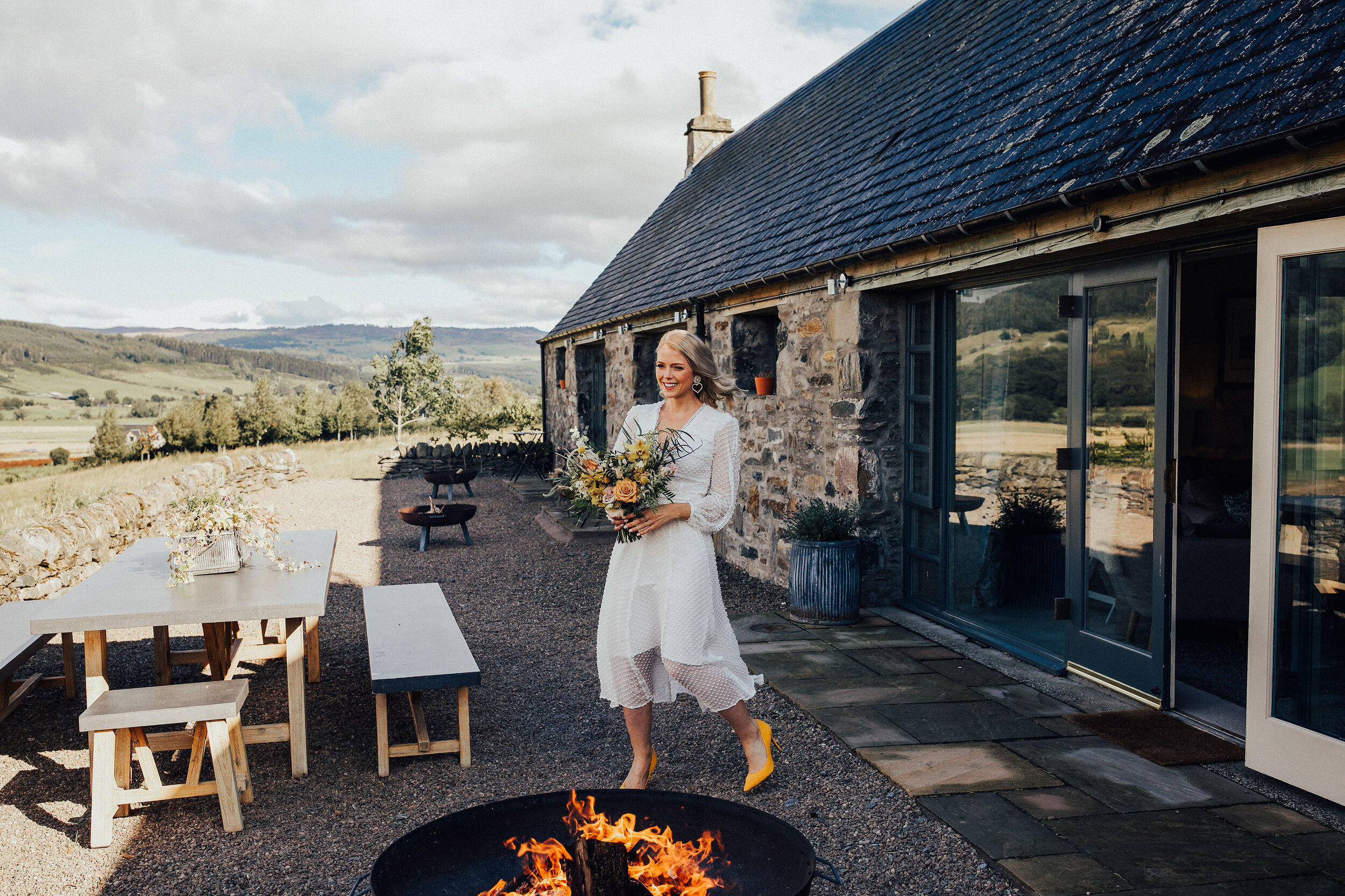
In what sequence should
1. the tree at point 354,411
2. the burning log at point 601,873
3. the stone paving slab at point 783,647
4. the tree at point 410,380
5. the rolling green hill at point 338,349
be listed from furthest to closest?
the rolling green hill at point 338,349
the tree at point 354,411
the tree at point 410,380
the stone paving slab at point 783,647
the burning log at point 601,873

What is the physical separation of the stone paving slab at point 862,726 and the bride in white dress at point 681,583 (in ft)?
2.80

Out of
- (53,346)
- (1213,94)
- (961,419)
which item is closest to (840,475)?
(961,419)

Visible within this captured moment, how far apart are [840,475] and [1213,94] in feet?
11.6

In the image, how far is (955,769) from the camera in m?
3.85

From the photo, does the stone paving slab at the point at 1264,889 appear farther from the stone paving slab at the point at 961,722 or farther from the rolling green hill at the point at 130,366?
the rolling green hill at the point at 130,366

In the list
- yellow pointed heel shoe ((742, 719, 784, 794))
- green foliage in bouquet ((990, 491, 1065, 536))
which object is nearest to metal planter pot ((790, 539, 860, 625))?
green foliage in bouquet ((990, 491, 1065, 536))

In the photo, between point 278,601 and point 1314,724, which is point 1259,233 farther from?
point 278,601

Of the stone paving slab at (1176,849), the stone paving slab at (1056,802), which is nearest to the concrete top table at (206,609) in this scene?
the stone paving slab at (1056,802)

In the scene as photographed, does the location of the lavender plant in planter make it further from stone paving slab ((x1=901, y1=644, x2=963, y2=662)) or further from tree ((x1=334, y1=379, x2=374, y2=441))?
tree ((x1=334, y1=379, x2=374, y2=441))

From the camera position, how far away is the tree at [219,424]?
29.2 m

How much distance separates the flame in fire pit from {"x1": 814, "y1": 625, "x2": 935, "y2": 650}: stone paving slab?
140 inches

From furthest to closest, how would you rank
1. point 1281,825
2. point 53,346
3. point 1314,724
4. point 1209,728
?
point 53,346
point 1209,728
point 1314,724
point 1281,825

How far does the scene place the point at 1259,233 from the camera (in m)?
3.61

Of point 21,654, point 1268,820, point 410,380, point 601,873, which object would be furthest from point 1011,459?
point 410,380
